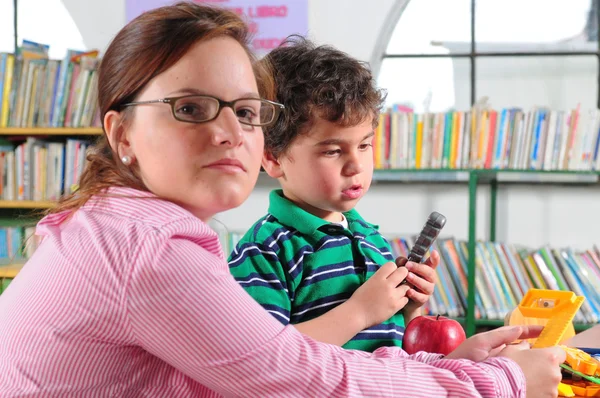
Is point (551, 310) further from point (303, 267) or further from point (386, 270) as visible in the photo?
point (303, 267)

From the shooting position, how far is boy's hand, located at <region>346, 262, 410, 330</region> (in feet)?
3.95

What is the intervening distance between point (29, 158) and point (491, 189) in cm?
220

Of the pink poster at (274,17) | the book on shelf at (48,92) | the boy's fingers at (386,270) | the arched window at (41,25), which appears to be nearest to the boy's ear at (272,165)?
the boy's fingers at (386,270)

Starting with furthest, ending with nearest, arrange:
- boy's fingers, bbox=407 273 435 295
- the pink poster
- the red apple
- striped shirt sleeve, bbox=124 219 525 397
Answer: the pink poster
boy's fingers, bbox=407 273 435 295
the red apple
striped shirt sleeve, bbox=124 219 525 397

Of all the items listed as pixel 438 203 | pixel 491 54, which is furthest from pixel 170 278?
pixel 491 54

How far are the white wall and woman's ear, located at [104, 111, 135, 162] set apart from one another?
2.76m

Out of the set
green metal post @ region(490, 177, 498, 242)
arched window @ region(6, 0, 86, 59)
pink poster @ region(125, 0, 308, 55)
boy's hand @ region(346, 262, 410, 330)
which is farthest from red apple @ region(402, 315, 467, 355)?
arched window @ region(6, 0, 86, 59)

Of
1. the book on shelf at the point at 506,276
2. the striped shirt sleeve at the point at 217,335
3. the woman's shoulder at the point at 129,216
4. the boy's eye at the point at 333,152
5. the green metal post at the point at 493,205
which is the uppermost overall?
the boy's eye at the point at 333,152

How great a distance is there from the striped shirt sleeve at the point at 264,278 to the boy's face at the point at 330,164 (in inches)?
5.6

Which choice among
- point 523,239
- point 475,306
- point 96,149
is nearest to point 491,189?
point 523,239

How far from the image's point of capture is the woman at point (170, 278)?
716 mm

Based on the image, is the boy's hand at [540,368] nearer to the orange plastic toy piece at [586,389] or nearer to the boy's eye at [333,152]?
the orange plastic toy piece at [586,389]

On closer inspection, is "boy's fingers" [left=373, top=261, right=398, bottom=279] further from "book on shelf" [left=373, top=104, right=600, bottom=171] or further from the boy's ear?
"book on shelf" [left=373, top=104, right=600, bottom=171]

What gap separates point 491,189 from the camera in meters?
3.48
